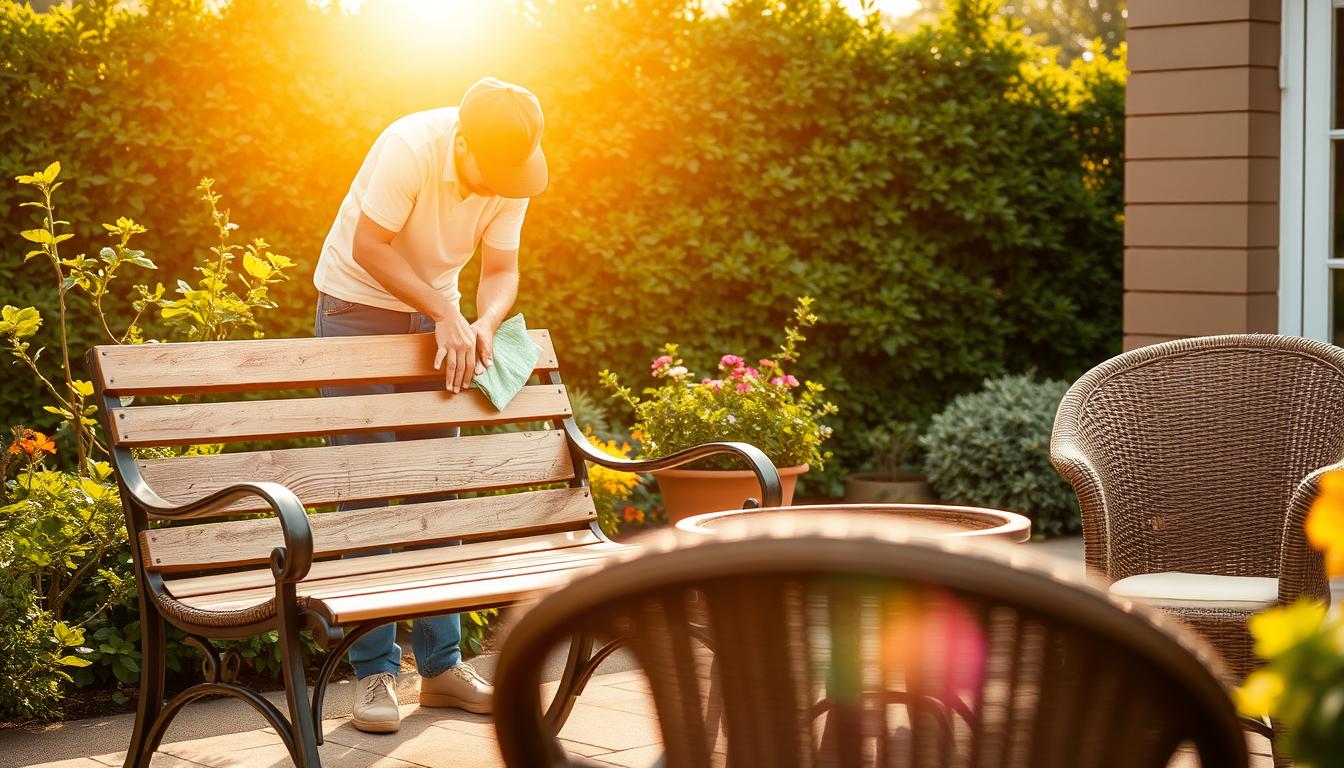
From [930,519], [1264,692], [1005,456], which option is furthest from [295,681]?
[1005,456]

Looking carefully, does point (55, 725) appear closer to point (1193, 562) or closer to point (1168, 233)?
point (1193, 562)

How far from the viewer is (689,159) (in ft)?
23.4

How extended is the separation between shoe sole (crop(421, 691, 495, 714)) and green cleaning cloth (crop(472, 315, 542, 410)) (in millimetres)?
815

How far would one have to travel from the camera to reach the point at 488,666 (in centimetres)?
430

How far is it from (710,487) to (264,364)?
2.54 metres

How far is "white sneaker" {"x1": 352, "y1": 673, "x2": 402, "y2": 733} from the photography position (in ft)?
11.5

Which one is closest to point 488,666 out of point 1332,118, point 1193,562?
point 1193,562

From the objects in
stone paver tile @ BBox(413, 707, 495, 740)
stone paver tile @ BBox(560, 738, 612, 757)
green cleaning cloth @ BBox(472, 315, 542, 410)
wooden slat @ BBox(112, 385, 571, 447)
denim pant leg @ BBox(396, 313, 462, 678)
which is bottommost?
stone paver tile @ BBox(413, 707, 495, 740)

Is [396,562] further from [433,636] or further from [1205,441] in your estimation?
[1205,441]

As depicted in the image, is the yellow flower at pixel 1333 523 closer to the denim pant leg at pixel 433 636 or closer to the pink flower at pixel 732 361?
the denim pant leg at pixel 433 636

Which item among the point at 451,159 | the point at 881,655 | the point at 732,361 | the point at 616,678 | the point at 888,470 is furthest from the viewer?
the point at 888,470

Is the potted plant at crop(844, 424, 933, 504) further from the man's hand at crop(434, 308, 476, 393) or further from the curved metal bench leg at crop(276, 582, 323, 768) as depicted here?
the curved metal bench leg at crop(276, 582, 323, 768)

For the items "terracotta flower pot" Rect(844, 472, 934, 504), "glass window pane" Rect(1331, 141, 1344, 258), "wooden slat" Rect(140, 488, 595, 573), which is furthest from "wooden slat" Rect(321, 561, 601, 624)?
"terracotta flower pot" Rect(844, 472, 934, 504)

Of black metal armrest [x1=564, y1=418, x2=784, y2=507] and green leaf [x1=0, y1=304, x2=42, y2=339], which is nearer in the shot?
black metal armrest [x1=564, y1=418, x2=784, y2=507]
